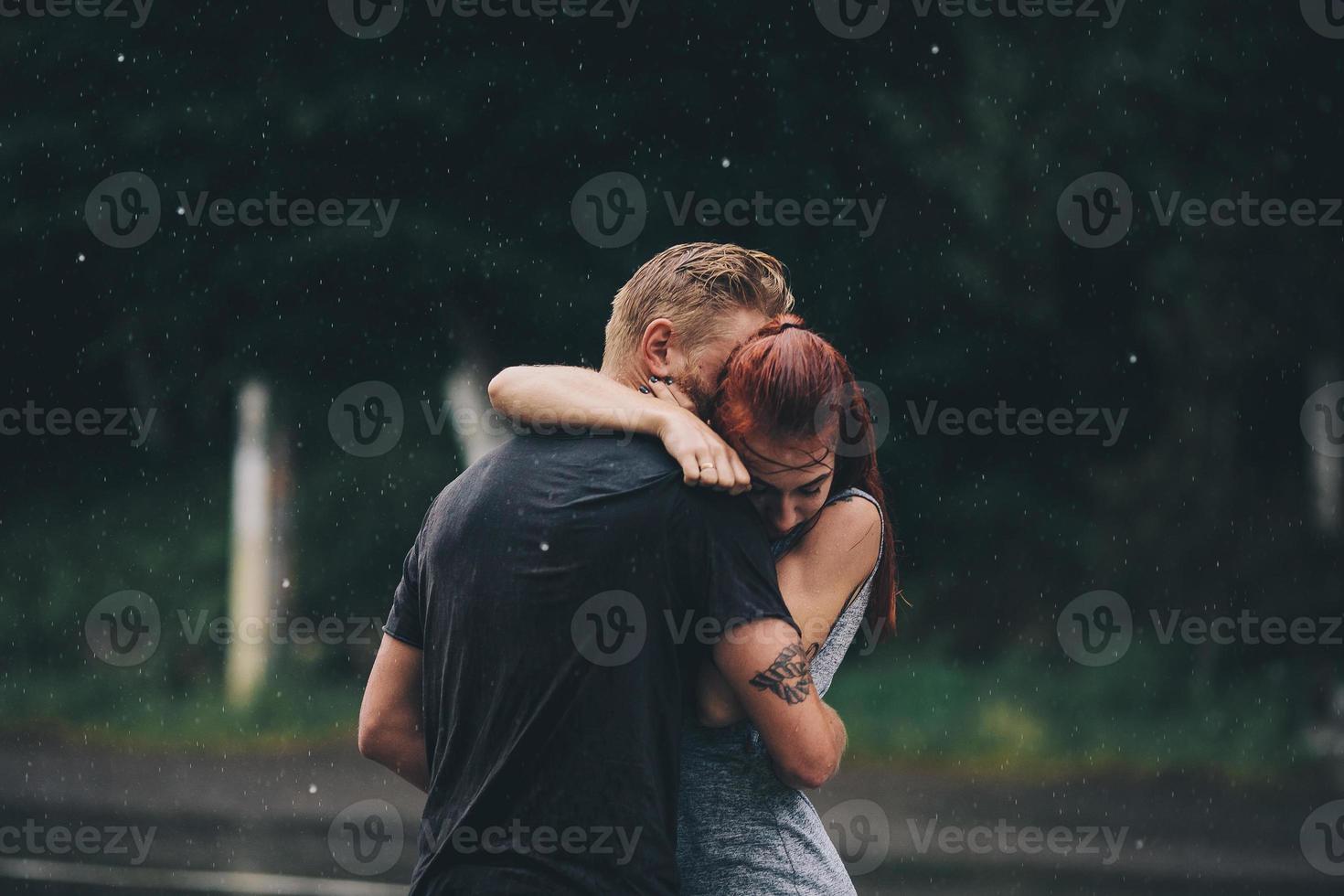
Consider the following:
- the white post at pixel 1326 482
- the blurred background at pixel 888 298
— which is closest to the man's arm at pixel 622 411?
the blurred background at pixel 888 298

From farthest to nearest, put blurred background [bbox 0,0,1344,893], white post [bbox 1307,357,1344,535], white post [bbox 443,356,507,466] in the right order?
white post [bbox 443,356,507,466], white post [bbox 1307,357,1344,535], blurred background [bbox 0,0,1344,893]

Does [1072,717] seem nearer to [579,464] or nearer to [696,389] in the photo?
[696,389]

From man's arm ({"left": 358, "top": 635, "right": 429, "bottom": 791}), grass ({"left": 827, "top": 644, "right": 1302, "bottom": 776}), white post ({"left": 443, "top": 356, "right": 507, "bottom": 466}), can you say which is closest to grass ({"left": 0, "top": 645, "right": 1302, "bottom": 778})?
grass ({"left": 827, "top": 644, "right": 1302, "bottom": 776})

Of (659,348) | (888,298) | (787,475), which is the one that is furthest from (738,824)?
(888,298)

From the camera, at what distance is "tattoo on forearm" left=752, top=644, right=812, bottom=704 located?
6.88ft

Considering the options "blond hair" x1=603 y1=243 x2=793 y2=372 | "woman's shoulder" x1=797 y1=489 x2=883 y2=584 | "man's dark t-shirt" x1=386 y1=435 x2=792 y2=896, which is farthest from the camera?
"blond hair" x1=603 y1=243 x2=793 y2=372

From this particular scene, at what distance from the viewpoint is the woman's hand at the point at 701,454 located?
2074 mm

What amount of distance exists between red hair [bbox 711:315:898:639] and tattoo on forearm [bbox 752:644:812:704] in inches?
11.6

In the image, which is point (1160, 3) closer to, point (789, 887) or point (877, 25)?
point (877, 25)

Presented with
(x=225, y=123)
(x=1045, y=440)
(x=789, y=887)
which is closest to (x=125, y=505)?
(x=225, y=123)

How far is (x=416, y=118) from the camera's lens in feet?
33.2

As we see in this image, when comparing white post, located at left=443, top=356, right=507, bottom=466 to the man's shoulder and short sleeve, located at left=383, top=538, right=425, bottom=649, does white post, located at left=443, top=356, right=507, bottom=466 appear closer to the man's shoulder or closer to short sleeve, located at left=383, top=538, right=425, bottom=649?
short sleeve, located at left=383, top=538, right=425, bottom=649

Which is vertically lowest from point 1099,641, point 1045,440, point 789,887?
point 789,887

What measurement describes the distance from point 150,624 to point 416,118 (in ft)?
21.6
